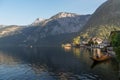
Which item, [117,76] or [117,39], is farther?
[117,39]

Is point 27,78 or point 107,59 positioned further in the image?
point 107,59

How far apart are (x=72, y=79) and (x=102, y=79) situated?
39.7ft

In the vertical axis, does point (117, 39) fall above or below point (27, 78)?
above

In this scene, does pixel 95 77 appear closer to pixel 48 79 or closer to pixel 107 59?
pixel 48 79

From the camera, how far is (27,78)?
106 meters

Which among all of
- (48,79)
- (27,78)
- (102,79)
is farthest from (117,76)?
(27,78)

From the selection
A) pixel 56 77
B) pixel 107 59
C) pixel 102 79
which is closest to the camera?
pixel 102 79

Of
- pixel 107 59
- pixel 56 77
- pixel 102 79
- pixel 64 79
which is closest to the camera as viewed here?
pixel 102 79

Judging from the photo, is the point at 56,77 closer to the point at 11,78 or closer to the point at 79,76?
the point at 79,76

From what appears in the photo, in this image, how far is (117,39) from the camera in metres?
154

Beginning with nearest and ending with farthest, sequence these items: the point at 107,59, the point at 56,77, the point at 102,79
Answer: the point at 102,79 → the point at 56,77 → the point at 107,59

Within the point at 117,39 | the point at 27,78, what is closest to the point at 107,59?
the point at 117,39

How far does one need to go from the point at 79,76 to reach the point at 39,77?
1703 cm

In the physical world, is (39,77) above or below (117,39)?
below
